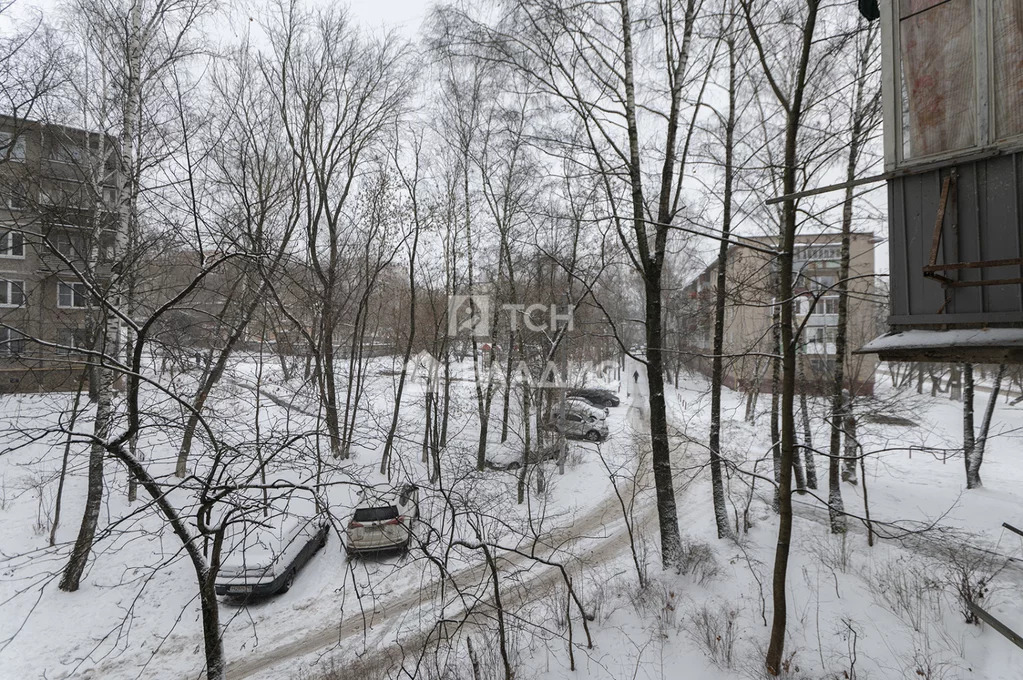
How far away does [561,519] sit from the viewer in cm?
1120

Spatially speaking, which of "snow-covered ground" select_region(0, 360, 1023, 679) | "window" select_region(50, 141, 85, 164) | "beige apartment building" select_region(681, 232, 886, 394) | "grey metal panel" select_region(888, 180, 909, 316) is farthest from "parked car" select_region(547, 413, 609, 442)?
"window" select_region(50, 141, 85, 164)

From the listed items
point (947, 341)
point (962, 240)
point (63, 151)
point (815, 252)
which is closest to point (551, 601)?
point (947, 341)

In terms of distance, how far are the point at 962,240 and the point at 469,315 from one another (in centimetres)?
1319

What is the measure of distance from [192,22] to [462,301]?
9794mm

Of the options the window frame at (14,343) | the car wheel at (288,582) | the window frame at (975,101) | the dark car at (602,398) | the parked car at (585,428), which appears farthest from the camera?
the dark car at (602,398)

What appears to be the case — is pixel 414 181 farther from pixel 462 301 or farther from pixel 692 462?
pixel 692 462

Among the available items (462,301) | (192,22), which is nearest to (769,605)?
(462,301)

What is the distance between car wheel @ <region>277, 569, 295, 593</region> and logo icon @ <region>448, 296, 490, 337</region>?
337 inches

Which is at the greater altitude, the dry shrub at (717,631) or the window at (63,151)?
the window at (63,151)

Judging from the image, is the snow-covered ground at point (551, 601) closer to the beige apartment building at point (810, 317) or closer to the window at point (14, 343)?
the window at point (14, 343)

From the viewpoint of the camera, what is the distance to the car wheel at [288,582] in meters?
7.86

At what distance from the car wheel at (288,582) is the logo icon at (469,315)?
8.55 metres

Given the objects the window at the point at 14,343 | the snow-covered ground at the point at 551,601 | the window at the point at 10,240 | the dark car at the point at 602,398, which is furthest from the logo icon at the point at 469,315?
the dark car at the point at 602,398

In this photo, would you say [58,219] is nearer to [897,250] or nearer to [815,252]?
[897,250]
